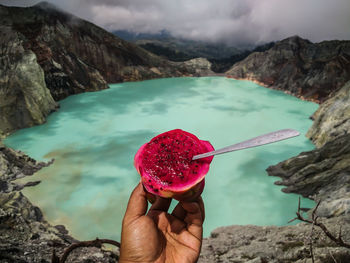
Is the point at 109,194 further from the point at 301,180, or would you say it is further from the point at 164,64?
the point at 164,64

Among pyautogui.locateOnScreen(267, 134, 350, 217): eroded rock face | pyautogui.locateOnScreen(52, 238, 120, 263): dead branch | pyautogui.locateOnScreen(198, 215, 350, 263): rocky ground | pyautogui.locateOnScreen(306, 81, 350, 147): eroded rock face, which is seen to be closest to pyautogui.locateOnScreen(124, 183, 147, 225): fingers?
pyautogui.locateOnScreen(52, 238, 120, 263): dead branch

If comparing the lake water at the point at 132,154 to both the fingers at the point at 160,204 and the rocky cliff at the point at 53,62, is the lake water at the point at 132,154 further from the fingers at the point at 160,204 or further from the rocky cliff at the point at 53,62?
the fingers at the point at 160,204

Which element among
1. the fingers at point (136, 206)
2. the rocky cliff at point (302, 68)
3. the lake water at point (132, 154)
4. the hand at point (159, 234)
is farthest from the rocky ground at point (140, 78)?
the fingers at point (136, 206)

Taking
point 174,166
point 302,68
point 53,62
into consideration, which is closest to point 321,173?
point 174,166

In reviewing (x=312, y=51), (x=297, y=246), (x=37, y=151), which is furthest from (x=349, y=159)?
(x=312, y=51)

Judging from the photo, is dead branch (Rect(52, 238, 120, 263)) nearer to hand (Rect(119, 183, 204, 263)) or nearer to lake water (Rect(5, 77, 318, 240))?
hand (Rect(119, 183, 204, 263))

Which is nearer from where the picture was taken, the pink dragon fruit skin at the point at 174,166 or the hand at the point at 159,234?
the hand at the point at 159,234

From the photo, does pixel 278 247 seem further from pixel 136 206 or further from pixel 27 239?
pixel 27 239
